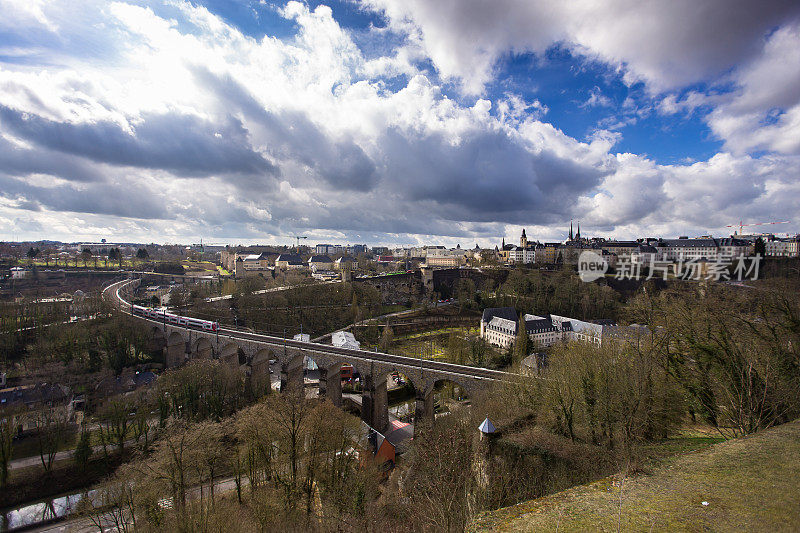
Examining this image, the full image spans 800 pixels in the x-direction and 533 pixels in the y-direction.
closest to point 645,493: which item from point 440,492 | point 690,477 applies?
point 690,477

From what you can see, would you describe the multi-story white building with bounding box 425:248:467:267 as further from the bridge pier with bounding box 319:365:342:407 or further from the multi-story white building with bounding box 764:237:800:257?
the bridge pier with bounding box 319:365:342:407

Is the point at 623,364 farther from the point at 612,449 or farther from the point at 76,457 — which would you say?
the point at 76,457

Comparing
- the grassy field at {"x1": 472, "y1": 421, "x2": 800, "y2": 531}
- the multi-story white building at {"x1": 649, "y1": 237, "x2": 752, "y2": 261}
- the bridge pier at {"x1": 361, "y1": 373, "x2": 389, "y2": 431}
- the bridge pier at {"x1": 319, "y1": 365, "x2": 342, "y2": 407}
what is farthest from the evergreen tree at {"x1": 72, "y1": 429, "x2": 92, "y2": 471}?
the multi-story white building at {"x1": 649, "y1": 237, "x2": 752, "y2": 261}

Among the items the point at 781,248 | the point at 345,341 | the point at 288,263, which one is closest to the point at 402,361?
the point at 345,341

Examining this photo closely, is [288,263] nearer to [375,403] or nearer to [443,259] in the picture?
[443,259]

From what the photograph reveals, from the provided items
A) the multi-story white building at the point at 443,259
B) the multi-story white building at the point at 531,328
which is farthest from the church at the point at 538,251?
the multi-story white building at the point at 531,328

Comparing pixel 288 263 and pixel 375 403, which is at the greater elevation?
pixel 288 263
